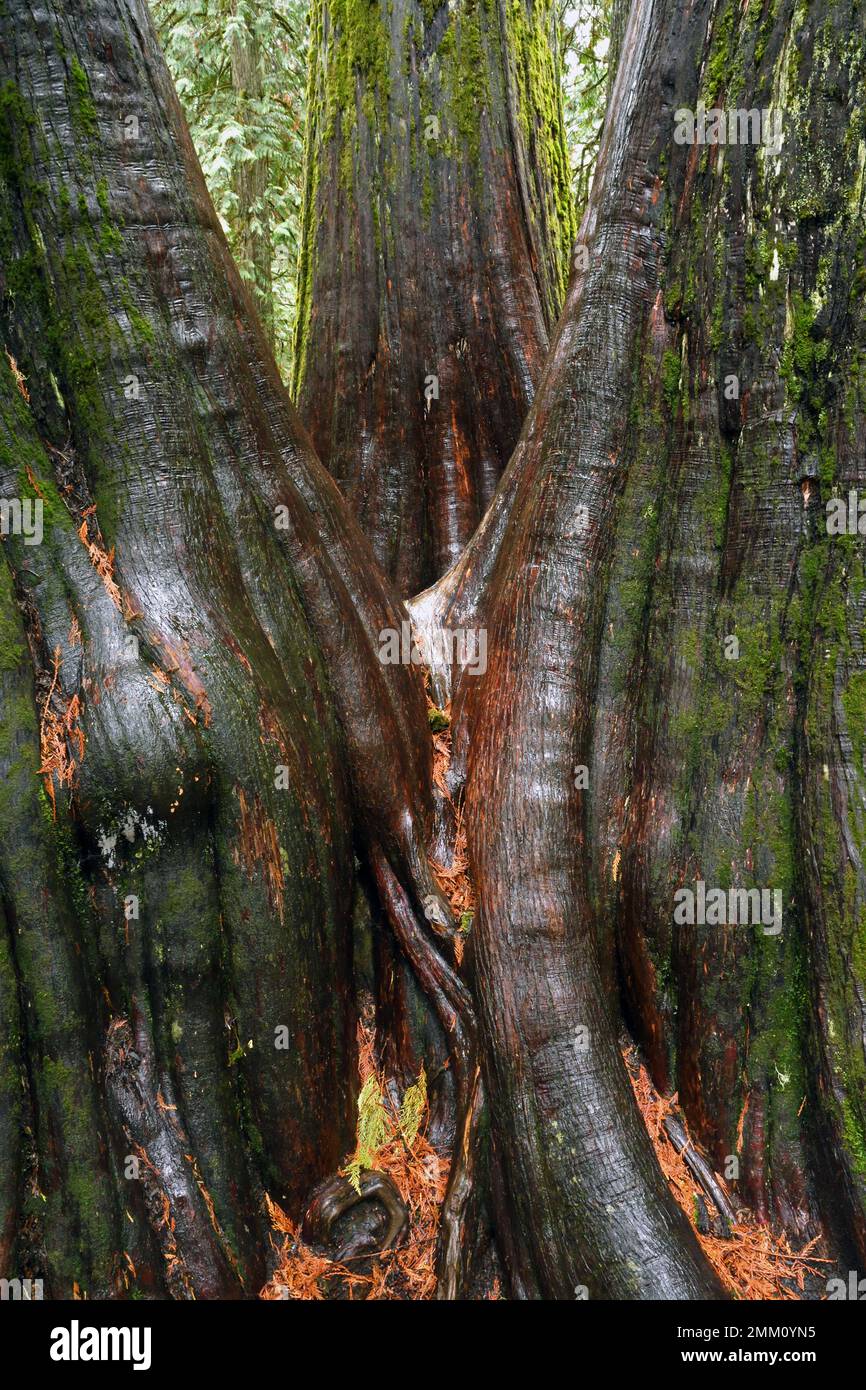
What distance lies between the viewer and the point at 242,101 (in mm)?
9406

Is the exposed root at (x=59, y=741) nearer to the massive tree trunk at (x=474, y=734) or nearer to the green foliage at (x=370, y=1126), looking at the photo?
the massive tree trunk at (x=474, y=734)

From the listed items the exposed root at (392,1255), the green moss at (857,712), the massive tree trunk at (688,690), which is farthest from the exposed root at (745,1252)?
the green moss at (857,712)

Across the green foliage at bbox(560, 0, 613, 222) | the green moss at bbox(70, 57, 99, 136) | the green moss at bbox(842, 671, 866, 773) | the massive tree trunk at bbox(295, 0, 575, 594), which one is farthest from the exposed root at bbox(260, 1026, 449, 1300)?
the green foliage at bbox(560, 0, 613, 222)

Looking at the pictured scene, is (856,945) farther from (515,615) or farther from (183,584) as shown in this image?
(183,584)

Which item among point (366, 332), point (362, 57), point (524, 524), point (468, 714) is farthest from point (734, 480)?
point (362, 57)

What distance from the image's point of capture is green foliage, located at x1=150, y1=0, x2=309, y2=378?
8.92 meters

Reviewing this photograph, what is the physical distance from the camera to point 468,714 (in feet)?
11.1

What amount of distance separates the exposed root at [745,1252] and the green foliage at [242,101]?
27.5ft

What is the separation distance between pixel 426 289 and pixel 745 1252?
Result: 12.2 ft

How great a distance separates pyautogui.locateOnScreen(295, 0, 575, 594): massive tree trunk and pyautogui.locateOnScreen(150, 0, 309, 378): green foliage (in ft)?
15.2

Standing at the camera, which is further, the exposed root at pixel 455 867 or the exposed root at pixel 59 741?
the exposed root at pixel 455 867

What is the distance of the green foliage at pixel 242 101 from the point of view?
29.3 ft

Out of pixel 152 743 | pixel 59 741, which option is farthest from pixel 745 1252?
pixel 59 741

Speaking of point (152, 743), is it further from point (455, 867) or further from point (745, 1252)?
point (745, 1252)
